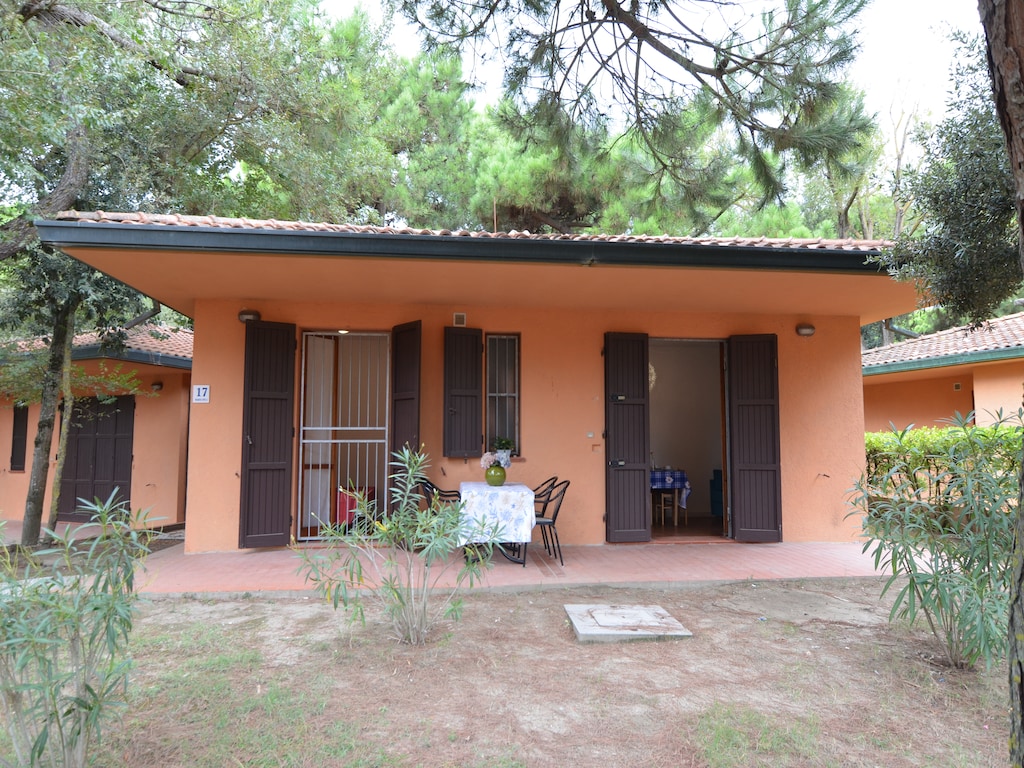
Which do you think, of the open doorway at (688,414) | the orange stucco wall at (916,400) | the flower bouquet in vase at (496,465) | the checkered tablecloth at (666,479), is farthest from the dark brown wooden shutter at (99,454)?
the orange stucco wall at (916,400)

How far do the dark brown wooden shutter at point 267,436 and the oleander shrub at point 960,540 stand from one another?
5.07m

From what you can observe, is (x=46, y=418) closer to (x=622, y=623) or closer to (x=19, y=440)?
(x=19, y=440)

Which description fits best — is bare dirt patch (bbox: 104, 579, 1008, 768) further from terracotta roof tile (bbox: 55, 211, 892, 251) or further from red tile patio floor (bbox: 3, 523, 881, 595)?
terracotta roof tile (bbox: 55, 211, 892, 251)

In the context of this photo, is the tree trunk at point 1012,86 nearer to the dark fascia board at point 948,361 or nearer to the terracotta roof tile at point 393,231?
the terracotta roof tile at point 393,231

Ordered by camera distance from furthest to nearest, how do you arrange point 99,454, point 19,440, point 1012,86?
1. point 19,440
2. point 99,454
3. point 1012,86

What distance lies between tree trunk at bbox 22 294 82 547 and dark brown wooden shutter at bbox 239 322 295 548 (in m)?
2.27

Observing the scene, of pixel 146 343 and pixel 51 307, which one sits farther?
pixel 146 343

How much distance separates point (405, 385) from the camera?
621 centimetres

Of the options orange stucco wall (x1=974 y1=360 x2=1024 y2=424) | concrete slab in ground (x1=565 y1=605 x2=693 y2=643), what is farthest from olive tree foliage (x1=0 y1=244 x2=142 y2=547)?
orange stucco wall (x1=974 y1=360 x2=1024 y2=424)

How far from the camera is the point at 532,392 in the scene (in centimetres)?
656

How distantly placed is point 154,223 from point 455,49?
289 centimetres

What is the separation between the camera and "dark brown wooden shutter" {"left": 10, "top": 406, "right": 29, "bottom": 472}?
10.2m

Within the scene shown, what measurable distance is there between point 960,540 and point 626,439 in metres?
3.69

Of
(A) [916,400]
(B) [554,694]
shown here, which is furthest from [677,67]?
(A) [916,400]
